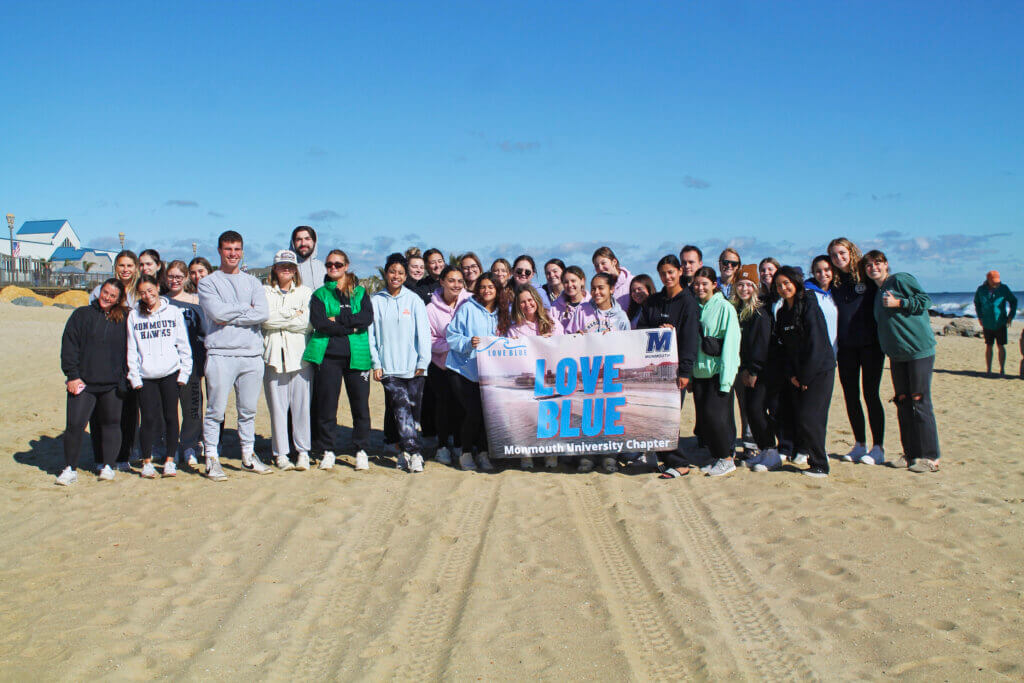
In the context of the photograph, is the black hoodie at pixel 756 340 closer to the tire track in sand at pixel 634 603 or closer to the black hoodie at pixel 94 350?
the tire track in sand at pixel 634 603

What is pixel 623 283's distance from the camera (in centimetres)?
826

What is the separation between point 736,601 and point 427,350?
3.94 meters

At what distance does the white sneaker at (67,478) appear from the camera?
21.9 feet

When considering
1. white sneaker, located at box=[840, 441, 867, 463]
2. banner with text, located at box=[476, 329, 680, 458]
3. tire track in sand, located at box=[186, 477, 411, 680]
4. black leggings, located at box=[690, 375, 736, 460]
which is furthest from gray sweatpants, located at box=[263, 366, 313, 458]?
white sneaker, located at box=[840, 441, 867, 463]

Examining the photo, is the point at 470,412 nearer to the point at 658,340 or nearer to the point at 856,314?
the point at 658,340

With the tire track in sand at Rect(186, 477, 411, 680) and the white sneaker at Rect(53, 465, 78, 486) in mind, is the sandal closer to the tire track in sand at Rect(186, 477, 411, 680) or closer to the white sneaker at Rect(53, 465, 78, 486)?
the tire track in sand at Rect(186, 477, 411, 680)

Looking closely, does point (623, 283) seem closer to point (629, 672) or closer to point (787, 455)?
point (787, 455)

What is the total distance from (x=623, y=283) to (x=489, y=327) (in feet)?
6.18

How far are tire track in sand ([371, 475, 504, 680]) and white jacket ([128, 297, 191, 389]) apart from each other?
119 inches

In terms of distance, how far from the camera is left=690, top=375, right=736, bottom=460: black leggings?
6.92 meters

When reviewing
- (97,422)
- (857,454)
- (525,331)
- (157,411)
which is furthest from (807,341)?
(97,422)

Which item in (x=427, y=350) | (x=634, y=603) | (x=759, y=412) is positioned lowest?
(x=634, y=603)

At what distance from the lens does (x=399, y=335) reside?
718 cm

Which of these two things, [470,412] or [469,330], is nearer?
[469,330]
